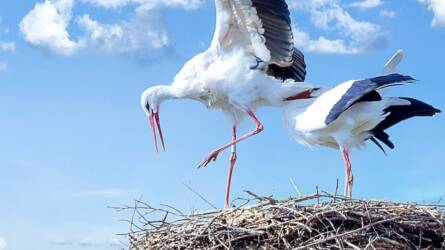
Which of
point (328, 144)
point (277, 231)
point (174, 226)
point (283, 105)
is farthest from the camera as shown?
point (283, 105)

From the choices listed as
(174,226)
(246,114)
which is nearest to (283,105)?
(246,114)

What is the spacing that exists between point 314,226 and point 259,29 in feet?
9.02

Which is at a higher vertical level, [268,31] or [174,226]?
[268,31]

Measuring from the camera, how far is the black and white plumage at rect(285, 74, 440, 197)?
7207 mm

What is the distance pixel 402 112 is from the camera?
7547 mm

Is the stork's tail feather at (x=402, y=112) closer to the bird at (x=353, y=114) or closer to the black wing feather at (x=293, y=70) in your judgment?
the bird at (x=353, y=114)

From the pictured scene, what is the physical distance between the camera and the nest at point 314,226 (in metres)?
6.02

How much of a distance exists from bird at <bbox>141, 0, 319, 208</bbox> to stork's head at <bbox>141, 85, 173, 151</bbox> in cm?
14

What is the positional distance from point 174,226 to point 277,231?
0.81m

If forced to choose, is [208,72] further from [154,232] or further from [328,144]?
[154,232]

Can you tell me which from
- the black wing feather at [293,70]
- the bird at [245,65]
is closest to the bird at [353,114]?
the bird at [245,65]

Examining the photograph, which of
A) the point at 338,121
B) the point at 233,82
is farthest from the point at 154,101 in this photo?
the point at 338,121

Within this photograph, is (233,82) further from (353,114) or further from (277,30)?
(353,114)

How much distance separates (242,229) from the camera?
6133 millimetres
